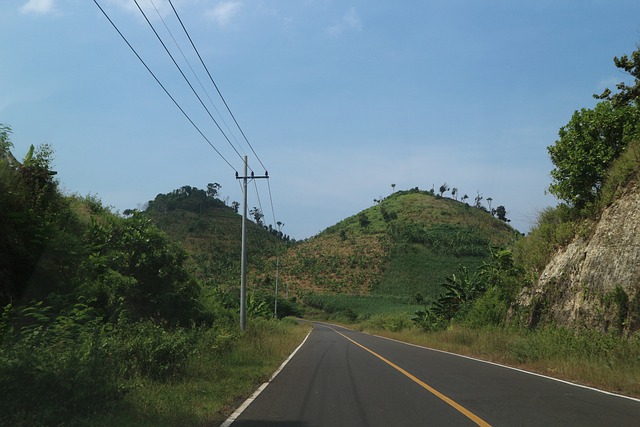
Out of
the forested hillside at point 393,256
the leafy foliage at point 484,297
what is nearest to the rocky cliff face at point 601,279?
the leafy foliage at point 484,297

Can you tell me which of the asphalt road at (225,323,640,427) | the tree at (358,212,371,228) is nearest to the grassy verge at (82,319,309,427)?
the asphalt road at (225,323,640,427)

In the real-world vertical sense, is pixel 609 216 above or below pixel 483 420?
above

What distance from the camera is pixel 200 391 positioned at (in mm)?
10391

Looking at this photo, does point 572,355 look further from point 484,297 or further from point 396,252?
point 396,252

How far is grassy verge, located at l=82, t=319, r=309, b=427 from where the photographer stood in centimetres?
755

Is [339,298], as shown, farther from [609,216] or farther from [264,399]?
[264,399]

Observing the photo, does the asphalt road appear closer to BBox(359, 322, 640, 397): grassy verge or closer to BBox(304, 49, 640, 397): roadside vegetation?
BBox(359, 322, 640, 397): grassy verge

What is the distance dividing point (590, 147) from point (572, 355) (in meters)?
11.1

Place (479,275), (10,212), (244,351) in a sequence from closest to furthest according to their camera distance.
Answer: (10,212) < (244,351) < (479,275)

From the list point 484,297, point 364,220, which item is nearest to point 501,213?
point 364,220

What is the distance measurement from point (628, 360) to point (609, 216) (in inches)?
308

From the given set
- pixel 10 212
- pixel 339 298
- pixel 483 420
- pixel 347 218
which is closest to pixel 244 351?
pixel 10 212

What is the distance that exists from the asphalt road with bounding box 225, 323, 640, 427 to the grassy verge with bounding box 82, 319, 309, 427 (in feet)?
2.05

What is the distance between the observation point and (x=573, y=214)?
23594mm
